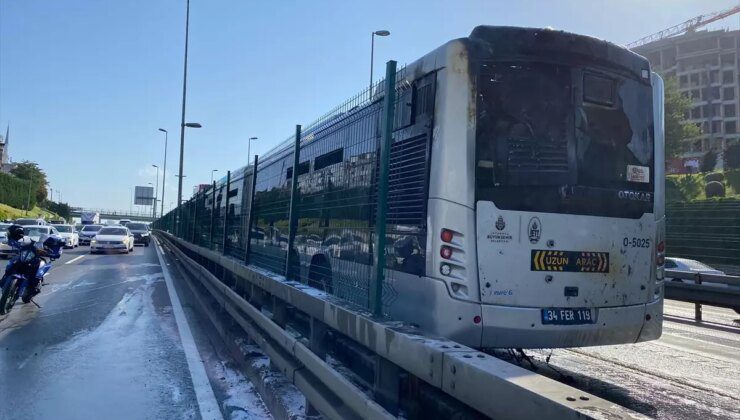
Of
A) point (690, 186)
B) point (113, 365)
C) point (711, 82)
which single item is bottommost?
point (113, 365)

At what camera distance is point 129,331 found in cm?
877

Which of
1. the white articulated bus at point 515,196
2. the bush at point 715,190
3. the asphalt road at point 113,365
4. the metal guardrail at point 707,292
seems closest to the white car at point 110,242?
the asphalt road at point 113,365

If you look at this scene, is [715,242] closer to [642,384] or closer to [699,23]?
[642,384]

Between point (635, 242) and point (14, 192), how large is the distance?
317 ft

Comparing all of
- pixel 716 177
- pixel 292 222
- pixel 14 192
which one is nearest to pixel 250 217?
pixel 292 222

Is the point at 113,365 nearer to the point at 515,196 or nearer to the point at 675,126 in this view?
the point at 515,196

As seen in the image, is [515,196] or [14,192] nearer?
[515,196]

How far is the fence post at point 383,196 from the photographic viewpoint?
156 inches

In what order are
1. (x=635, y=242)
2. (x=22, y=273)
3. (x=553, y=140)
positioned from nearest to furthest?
(x=553, y=140), (x=635, y=242), (x=22, y=273)

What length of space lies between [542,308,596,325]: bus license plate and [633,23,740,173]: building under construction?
324 feet

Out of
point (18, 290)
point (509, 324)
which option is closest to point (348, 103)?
point (509, 324)

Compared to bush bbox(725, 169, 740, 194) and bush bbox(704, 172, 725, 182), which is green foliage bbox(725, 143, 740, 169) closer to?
bush bbox(725, 169, 740, 194)

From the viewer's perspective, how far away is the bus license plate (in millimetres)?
4379

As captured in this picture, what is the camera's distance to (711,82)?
3750 inches
